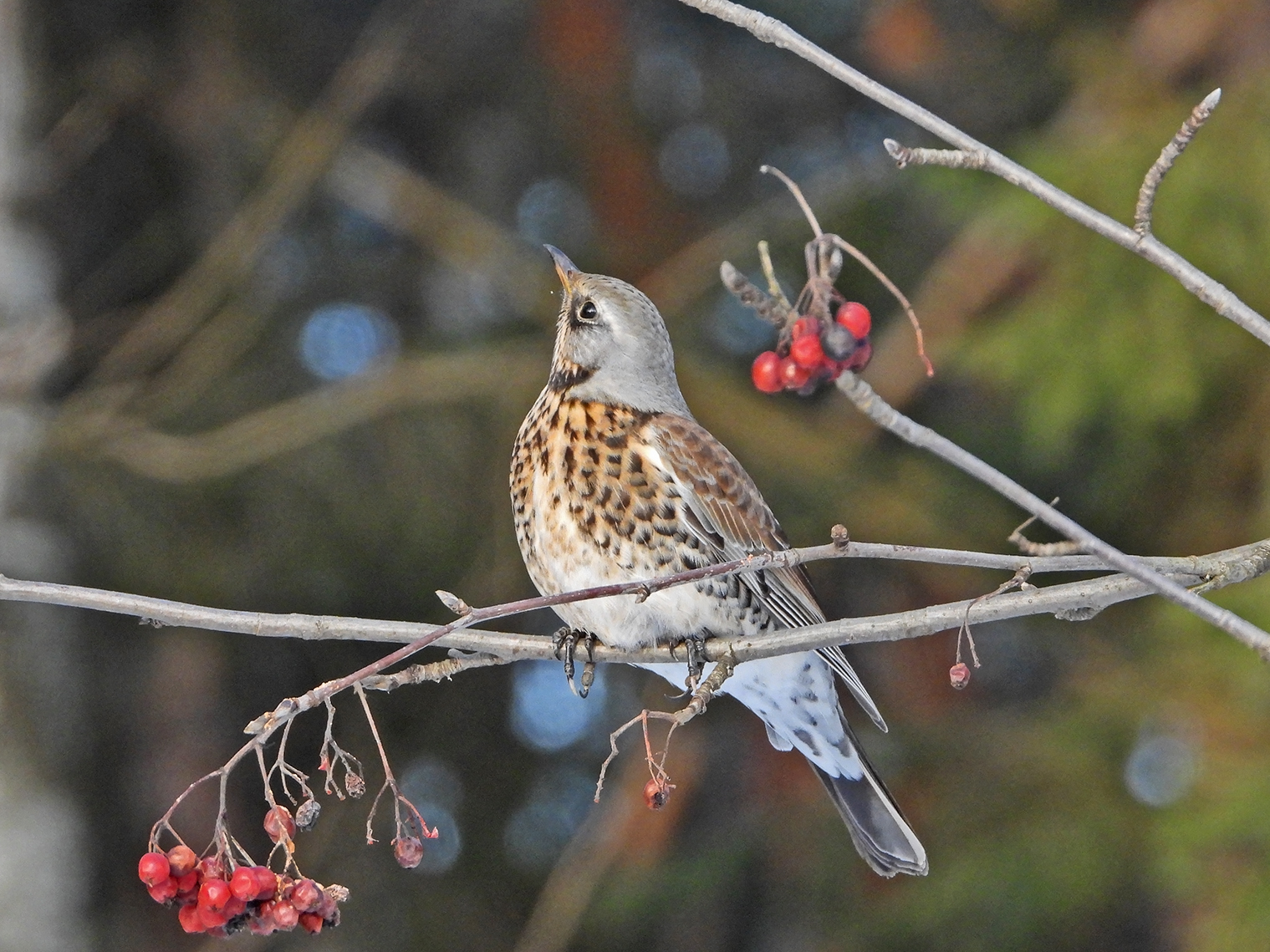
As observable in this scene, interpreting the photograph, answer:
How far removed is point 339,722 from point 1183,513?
2957 millimetres

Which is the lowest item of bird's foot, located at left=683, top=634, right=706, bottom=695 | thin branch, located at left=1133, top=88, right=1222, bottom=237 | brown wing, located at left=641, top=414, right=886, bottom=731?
bird's foot, located at left=683, top=634, right=706, bottom=695

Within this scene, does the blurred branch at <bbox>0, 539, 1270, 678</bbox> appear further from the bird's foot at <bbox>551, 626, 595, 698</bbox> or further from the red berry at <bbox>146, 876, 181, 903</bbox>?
the bird's foot at <bbox>551, 626, 595, 698</bbox>

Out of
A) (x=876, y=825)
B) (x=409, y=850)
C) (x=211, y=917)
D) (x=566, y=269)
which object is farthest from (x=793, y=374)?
(x=876, y=825)

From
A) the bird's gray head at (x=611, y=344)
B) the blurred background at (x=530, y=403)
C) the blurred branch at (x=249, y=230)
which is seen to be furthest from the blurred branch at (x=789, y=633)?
the blurred branch at (x=249, y=230)

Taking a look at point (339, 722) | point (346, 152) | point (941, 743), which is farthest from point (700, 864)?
point (346, 152)

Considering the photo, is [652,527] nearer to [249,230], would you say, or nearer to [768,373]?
[768,373]

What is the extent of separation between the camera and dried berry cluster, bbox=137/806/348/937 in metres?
1.75

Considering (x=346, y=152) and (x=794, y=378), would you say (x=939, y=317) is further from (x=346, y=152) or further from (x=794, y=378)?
(x=794, y=378)

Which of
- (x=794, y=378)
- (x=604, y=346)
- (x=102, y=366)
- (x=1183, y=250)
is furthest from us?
(x=102, y=366)

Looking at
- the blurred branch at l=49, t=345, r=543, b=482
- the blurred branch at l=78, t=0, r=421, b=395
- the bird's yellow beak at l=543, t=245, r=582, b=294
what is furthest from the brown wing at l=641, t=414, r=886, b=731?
the blurred branch at l=78, t=0, r=421, b=395

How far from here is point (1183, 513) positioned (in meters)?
4.61

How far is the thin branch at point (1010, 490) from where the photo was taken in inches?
45.6

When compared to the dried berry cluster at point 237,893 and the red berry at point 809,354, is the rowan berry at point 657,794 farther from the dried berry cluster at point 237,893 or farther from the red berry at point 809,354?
the red berry at point 809,354

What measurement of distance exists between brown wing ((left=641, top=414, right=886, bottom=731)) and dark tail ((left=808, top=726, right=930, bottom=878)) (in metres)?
0.25
